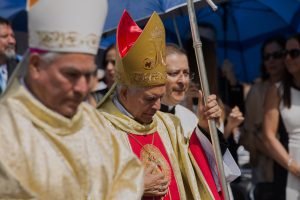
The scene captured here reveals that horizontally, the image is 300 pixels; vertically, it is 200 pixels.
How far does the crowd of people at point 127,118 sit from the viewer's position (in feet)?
13.8

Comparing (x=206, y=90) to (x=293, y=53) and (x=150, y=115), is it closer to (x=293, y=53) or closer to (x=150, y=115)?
(x=150, y=115)

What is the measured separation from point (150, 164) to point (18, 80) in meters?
1.44

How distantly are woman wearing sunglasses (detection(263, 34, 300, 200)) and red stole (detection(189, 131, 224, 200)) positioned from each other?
6.51 ft

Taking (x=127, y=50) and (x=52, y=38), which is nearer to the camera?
(x=52, y=38)

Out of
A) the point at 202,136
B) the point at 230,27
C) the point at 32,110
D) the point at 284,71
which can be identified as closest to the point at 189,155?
the point at 202,136

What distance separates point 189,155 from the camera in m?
5.80

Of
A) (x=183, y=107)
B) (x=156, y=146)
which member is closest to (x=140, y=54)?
(x=156, y=146)

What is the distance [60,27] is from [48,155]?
21.9 inches

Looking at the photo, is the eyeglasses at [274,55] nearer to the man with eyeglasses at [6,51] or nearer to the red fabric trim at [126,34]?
the man with eyeglasses at [6,51]

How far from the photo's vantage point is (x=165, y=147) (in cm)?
569

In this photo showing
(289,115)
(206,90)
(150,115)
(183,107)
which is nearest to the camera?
(150,115)

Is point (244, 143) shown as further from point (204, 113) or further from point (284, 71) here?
point (204, 113)

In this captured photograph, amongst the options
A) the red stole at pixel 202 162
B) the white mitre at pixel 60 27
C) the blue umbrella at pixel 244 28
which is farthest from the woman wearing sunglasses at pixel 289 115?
the white mitre at pixel 60 27

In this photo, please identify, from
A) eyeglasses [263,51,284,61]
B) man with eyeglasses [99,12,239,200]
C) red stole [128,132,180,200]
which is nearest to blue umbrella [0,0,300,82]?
eyeglasses [263,51,284,61]
